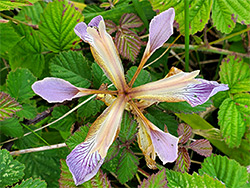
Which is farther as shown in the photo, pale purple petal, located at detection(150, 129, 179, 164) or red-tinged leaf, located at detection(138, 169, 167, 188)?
red-tinged leaf, located at detection(138, 169, 167, 188)

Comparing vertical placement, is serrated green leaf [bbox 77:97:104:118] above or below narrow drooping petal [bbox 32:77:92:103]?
below

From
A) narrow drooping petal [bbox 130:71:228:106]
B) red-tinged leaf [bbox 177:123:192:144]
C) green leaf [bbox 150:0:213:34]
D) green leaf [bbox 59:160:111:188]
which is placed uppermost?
green leaf [bbox 150:0:213:34]

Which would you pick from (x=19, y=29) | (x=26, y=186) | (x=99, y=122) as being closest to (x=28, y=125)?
(x=26, y=186)

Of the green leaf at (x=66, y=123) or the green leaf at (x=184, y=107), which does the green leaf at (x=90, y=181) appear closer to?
the green leaf at (x=66, y=123)

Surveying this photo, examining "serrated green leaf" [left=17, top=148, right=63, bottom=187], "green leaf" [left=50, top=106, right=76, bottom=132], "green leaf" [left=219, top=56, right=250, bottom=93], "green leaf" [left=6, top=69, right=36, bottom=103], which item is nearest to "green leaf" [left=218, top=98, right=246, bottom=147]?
"green leaf" [left=219, top=56, right=250, bottom=93]

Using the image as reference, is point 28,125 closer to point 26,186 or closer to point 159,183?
point 26,186

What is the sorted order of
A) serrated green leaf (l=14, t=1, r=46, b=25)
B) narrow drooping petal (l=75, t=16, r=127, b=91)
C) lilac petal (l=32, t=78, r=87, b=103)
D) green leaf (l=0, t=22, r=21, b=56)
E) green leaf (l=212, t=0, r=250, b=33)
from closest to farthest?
lilac petal (l=32, t=78, r=87, b=103) → narrow drooping petal (l=75, t=16, r=127, b=91) → green leaf (l=212, t=0, r=250, b=33) → green leaf (l=0, t=22, r=21, b=56) → serrated green leaf (l=14, t=1, r=46, b=25)

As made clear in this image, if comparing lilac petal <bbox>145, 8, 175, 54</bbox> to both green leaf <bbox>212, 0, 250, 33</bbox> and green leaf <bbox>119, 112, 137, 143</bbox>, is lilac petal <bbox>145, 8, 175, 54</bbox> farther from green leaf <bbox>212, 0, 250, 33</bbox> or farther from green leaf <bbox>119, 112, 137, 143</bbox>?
green leaf <bbox>212, 0, 250, 33</bbox>

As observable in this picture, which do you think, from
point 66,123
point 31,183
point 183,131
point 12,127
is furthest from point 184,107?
point 12,127
